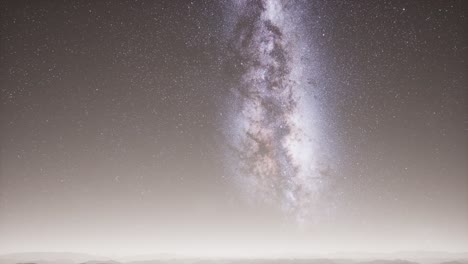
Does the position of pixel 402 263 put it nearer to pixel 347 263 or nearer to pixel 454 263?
pixel 454 263

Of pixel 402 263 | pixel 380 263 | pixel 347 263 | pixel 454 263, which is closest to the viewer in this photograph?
pixel 454 263

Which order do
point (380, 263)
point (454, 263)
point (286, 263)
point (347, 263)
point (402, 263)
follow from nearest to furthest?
1. point (454, 263)
2. point (402, 263)
3. point (380, 263)
4. point (286, 263)
5. point (347, 263)

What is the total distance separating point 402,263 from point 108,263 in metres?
127

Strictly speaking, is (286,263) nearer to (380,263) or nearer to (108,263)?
(380,263)

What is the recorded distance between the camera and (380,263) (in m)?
147

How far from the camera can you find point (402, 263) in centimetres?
13562

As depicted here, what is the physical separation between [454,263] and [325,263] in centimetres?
5074

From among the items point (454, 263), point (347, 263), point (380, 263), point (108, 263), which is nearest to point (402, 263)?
point (380, 263)

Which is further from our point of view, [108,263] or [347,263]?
[347,263]

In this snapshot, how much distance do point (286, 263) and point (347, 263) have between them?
146 feet

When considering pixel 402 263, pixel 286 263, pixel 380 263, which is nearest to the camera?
pixel 402 263

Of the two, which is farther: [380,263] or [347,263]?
[347,263]

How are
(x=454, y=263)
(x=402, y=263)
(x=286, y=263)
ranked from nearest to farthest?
(x=454, y=263) < (x=402, y=263) < (x=286, y=263)

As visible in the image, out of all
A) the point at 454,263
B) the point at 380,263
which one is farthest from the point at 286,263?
the point at 454,263
